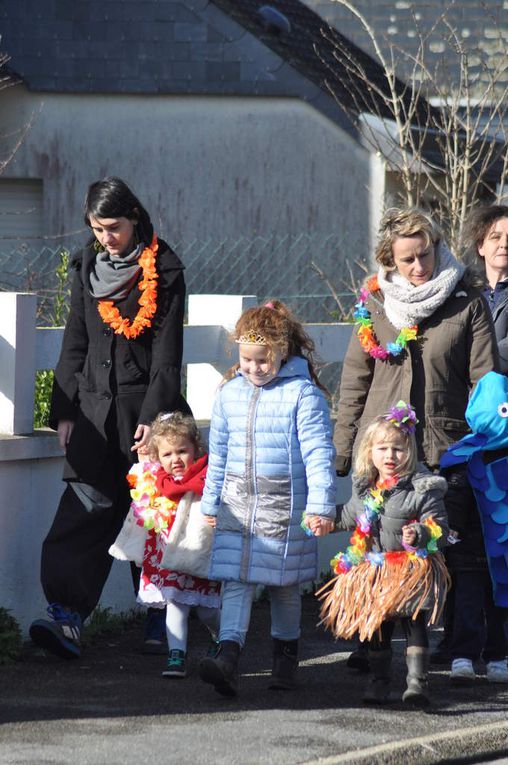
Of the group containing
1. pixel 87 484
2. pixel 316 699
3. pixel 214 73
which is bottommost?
pixel 316 699

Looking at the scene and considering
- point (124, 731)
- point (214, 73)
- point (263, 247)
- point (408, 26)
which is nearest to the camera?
point (124, 731)

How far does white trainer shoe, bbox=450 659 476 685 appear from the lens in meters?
6.24

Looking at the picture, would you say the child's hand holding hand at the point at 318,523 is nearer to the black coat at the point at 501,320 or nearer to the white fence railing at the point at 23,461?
the black coat at the point at 501,320

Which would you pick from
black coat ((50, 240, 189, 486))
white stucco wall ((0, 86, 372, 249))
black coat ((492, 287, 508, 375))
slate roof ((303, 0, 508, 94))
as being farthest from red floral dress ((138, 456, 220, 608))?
slate roof ((303, 0, 508, 94))

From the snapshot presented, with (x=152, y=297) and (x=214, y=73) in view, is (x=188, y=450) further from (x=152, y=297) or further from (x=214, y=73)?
(x=214, y=73)

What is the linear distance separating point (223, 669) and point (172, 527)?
0.81 meters

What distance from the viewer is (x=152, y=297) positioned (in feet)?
21.3

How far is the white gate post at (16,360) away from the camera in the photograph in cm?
675

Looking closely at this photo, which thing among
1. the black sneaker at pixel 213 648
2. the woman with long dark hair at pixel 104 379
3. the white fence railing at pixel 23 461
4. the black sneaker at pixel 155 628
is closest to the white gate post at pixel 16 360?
the white fence railing at pixel 23 461

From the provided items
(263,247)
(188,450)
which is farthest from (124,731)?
(263,247)

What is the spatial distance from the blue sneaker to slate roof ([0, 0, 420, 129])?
1035 cm

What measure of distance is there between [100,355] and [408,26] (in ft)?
47.2

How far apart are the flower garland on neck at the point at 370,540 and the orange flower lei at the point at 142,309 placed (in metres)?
1.23

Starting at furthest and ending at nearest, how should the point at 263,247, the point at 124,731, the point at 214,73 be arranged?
the point at 214,73
the point at 263,247
the point at 124,731
